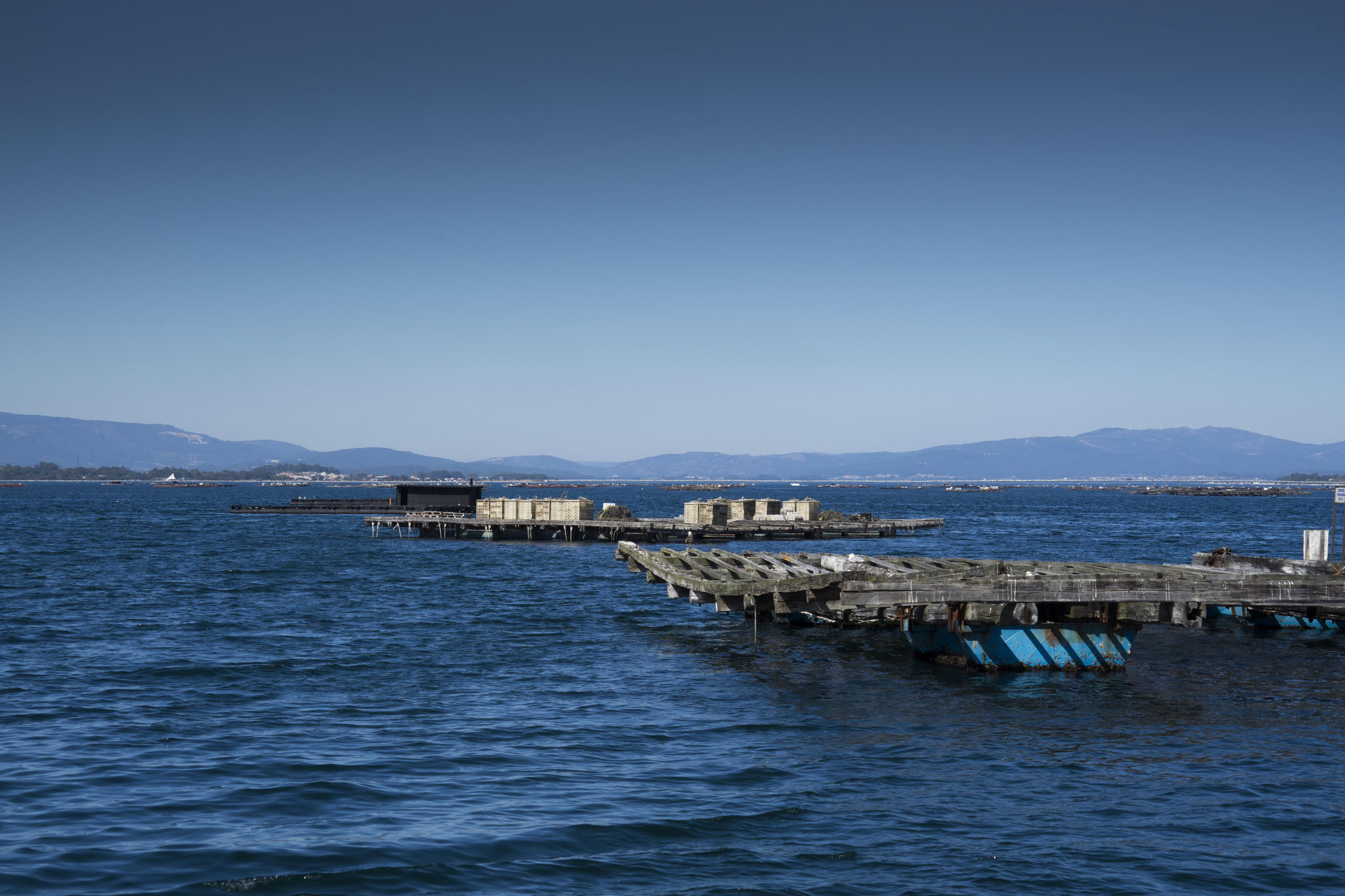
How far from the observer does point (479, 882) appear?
10.2 meters

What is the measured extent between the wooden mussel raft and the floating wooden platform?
40.2 metres

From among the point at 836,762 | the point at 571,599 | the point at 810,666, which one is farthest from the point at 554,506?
the point at 836,762

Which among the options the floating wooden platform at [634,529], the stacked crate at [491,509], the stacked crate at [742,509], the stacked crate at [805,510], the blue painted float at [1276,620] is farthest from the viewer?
the stacked crate at [805,510]

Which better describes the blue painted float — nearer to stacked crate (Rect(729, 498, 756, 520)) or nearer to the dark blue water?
the dark blue water

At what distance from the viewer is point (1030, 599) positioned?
19.1 metres

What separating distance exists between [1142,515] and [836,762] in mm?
119055

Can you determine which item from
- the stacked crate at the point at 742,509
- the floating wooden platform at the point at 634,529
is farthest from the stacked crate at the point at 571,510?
the stacked crate at the point at 742,509

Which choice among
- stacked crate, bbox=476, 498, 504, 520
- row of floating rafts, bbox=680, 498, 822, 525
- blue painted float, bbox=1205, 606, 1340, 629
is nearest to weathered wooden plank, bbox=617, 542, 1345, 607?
blue painted float, bbox=1205, 606, 1340, 629

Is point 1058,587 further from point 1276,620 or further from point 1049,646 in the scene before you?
point 1276,620

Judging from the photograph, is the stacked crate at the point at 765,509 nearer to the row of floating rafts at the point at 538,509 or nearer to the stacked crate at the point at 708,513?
the stacked crate at the point at 708,513

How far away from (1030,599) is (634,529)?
49.3 meters

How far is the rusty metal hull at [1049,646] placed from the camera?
2058cm

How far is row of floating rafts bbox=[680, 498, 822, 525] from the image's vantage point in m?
70.1

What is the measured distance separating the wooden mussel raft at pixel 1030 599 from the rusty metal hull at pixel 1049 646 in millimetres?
19
